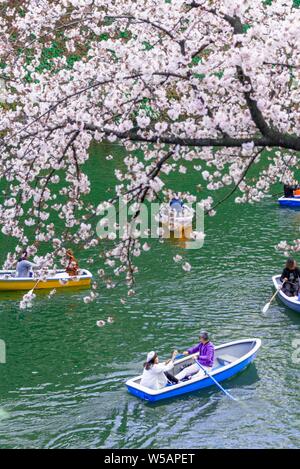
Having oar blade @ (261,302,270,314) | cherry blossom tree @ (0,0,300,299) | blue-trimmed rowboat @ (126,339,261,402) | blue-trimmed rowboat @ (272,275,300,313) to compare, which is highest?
cherry blossom tree @ (0,0,300,299)

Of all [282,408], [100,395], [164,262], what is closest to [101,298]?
[164,262]

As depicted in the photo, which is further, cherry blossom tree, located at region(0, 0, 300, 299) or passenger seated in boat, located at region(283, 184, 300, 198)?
passenger seated in boat, located at region(283, 184, 300, 198)

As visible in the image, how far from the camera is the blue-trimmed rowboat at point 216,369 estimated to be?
14.0 meters

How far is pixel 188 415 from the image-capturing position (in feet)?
45.0

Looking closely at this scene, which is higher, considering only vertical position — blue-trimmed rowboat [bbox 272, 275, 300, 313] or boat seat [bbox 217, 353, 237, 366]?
blue-trimmed rowboat [bbox 272, 275, 300, 313]

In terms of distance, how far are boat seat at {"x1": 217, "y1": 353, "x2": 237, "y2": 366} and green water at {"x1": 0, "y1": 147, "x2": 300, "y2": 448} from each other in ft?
1.31

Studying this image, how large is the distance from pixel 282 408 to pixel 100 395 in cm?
346

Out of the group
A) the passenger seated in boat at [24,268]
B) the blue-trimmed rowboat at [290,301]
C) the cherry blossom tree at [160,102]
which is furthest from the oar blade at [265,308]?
the cherry blossom tree at [160,102]

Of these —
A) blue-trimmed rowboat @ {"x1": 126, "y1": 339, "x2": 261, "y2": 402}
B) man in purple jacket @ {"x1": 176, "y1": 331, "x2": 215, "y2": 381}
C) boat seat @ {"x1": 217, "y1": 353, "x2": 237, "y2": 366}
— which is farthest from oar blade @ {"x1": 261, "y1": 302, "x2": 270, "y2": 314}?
man in purple jacket @ {"x1": 176, "y1": 331, "x2": 215, "y2": 381}

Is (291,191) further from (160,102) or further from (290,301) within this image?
(160,102)

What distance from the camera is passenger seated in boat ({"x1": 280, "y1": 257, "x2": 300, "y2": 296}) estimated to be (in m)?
19.1

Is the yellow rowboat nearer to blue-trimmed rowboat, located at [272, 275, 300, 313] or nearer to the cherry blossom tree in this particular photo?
blue-trimmed rowboat, located at [272, 275, 300, 313]

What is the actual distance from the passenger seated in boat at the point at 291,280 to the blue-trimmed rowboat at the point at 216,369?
3.74m

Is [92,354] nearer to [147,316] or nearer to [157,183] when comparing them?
[147,316]
